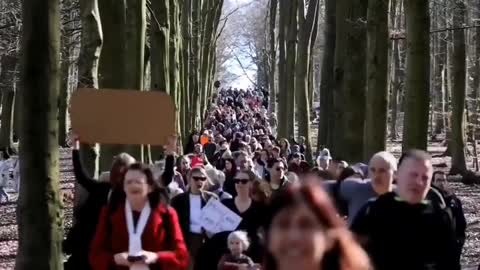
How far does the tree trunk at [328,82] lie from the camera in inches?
956

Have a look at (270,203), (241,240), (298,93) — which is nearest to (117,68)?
(241,240)

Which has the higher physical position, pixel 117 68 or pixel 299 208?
pixel 117 68

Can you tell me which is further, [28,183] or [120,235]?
[28,183]

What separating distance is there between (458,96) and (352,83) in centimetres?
1162

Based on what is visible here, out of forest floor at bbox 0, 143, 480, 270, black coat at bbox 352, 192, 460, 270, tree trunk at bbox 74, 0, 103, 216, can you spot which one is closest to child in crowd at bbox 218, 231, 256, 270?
black coat at bbox 352, 192, 460, 270

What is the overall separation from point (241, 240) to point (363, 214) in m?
1.92

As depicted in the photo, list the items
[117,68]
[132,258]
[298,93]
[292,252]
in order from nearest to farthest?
1. [292,252]
2. [132,258]
3. [117,68]
4. [298,93]

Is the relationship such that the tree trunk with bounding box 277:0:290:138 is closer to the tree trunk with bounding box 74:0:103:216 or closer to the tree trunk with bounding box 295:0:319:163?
the tree trunk with bounding box 295:0:319:163

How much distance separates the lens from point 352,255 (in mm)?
3398

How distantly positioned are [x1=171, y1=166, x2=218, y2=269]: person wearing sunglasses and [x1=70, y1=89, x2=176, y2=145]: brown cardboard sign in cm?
108

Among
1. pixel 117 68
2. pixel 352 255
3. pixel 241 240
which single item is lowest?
pixel 241 240

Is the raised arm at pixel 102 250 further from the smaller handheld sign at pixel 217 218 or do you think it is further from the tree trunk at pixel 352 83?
the tree trunk at pixel 352 83

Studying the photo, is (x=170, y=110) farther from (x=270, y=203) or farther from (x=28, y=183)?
(x=270, y=203)

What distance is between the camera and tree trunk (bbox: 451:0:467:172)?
2848cm
